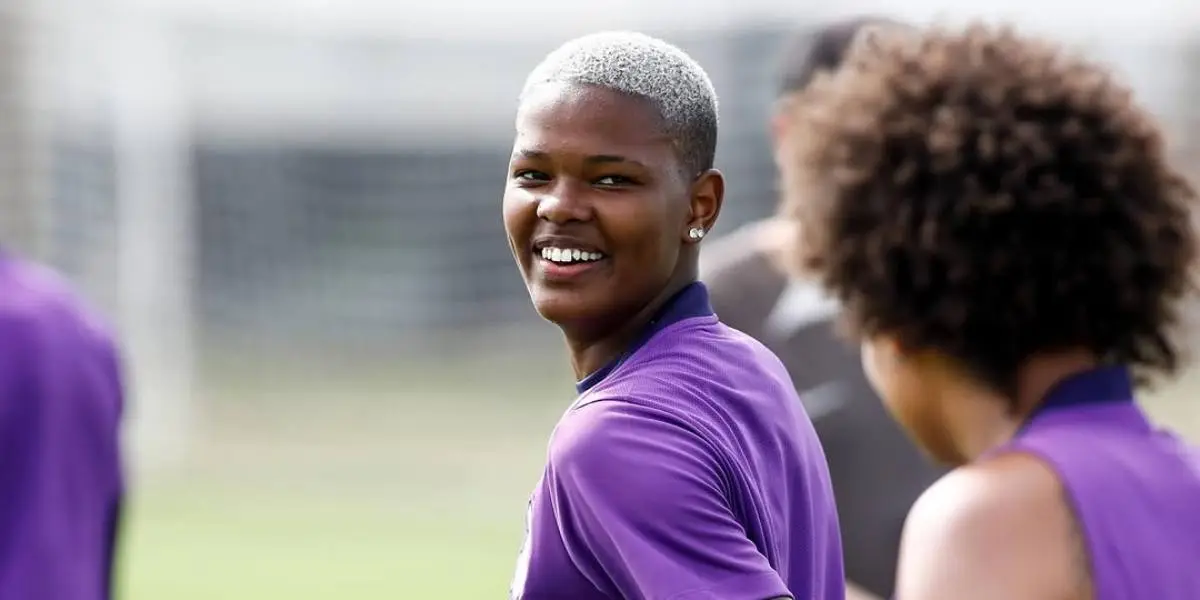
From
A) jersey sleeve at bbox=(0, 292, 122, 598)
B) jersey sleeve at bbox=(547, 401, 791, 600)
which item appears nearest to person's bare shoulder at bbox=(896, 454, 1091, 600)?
jersey sleeve at bbox=(547, 401, 791, 600)

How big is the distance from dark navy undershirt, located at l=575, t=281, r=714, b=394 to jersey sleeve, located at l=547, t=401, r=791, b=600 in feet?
0.79

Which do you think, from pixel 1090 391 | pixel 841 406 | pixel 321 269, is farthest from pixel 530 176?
pixel 321 269

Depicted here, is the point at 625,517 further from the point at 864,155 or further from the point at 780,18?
the point at 780,18

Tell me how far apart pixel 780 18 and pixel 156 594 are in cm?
794

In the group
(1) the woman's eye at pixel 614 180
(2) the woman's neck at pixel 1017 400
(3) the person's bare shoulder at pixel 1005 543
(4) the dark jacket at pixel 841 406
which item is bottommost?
(4) the dark jacket at pixel 841 406

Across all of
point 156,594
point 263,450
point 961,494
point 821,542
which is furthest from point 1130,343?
point 263,450

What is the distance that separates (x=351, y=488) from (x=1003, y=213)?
35.0 feet

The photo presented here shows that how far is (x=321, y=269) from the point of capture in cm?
1705

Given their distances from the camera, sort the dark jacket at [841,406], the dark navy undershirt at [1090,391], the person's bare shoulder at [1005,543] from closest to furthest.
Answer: the person's bare shoulder at [1005,543] → the dark navy undershirt at [1090,391] → the dark jacket at [841,406]

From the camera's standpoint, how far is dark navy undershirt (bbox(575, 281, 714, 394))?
7.76 feet

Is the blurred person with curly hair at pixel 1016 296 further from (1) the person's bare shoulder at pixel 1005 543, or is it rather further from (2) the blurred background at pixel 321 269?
(2) the blurred background at pixel 321 269

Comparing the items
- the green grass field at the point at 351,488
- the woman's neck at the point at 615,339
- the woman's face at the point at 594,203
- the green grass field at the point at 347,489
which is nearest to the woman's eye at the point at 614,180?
the woman's face at the point at 594,203

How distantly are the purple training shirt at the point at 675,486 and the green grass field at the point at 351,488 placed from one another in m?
6.96

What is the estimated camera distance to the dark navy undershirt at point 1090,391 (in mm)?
2637
